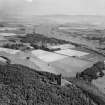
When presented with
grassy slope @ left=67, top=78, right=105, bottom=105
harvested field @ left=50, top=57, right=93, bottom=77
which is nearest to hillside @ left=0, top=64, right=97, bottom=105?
grassy slope @ left=67, top=78, right=105, bottom=105

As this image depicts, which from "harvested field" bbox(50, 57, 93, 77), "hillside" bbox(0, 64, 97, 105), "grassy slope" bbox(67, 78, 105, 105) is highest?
"hillside" bbox(0, 64, 97, 105)

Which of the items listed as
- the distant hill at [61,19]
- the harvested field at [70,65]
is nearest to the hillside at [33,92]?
the harvested field at [70,65]

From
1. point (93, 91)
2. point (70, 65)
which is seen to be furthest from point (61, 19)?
point (93, 91)

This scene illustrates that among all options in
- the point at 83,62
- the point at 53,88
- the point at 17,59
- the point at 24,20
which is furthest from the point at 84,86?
the point at 24,20

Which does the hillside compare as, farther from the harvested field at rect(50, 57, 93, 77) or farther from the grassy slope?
the harvested field at rect(50, 57, 93, 77)

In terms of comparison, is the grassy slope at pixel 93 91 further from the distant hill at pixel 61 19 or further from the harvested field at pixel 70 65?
the distant hill at pixel 61 19

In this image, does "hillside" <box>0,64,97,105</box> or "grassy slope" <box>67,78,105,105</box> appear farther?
"grassy slope" <box>67,78,105,105</box>

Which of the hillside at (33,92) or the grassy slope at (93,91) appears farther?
the grassy slope at (93,91)

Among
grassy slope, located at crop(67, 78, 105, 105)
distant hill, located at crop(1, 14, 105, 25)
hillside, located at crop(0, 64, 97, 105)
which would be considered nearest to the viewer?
hillside, located at crop(0, 64, 97, 105)

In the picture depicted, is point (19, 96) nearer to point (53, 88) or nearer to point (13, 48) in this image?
point (53, 88)
